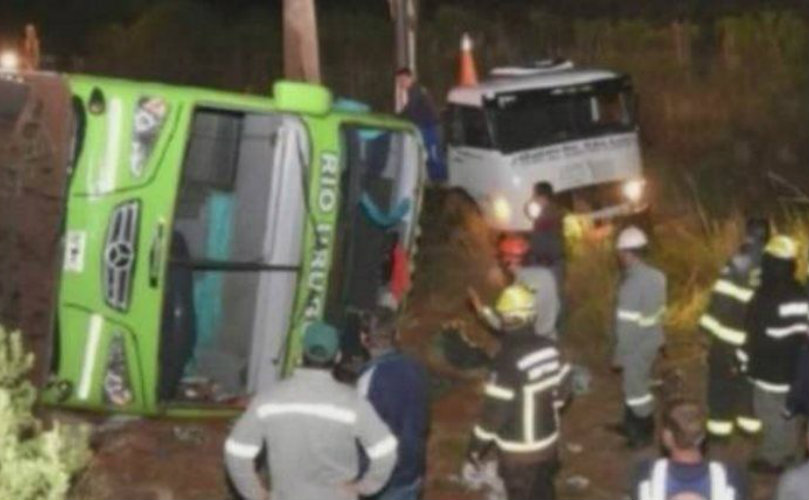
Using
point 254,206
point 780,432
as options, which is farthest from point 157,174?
point 780,432

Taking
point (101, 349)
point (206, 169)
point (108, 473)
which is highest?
point (206, 169)

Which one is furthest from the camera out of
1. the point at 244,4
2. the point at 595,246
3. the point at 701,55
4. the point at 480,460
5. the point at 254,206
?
the point at 244,4

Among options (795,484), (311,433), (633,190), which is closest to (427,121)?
(633,190)

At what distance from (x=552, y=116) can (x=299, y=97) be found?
6863 mm

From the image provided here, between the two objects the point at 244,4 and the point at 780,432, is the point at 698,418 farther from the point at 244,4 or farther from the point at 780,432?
the point at 244,4

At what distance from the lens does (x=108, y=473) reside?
37.5 ft

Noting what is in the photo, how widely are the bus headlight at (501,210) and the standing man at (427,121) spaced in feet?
2.49

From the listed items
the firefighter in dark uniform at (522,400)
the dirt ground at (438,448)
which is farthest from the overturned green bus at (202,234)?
the firefighter in dark uniform at (522,400)

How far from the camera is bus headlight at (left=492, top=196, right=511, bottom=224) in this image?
698 inches

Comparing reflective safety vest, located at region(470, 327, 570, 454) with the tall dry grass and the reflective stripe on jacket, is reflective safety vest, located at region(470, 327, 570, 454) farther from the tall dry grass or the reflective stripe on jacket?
the tall dry grass

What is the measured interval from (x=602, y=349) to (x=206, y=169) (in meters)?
3.58

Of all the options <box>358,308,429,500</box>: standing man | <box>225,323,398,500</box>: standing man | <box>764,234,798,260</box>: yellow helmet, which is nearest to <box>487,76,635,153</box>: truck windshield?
<box>764,234,798,260</box>: yellow helmet

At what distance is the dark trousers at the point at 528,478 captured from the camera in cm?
977

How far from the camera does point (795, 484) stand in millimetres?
7301
